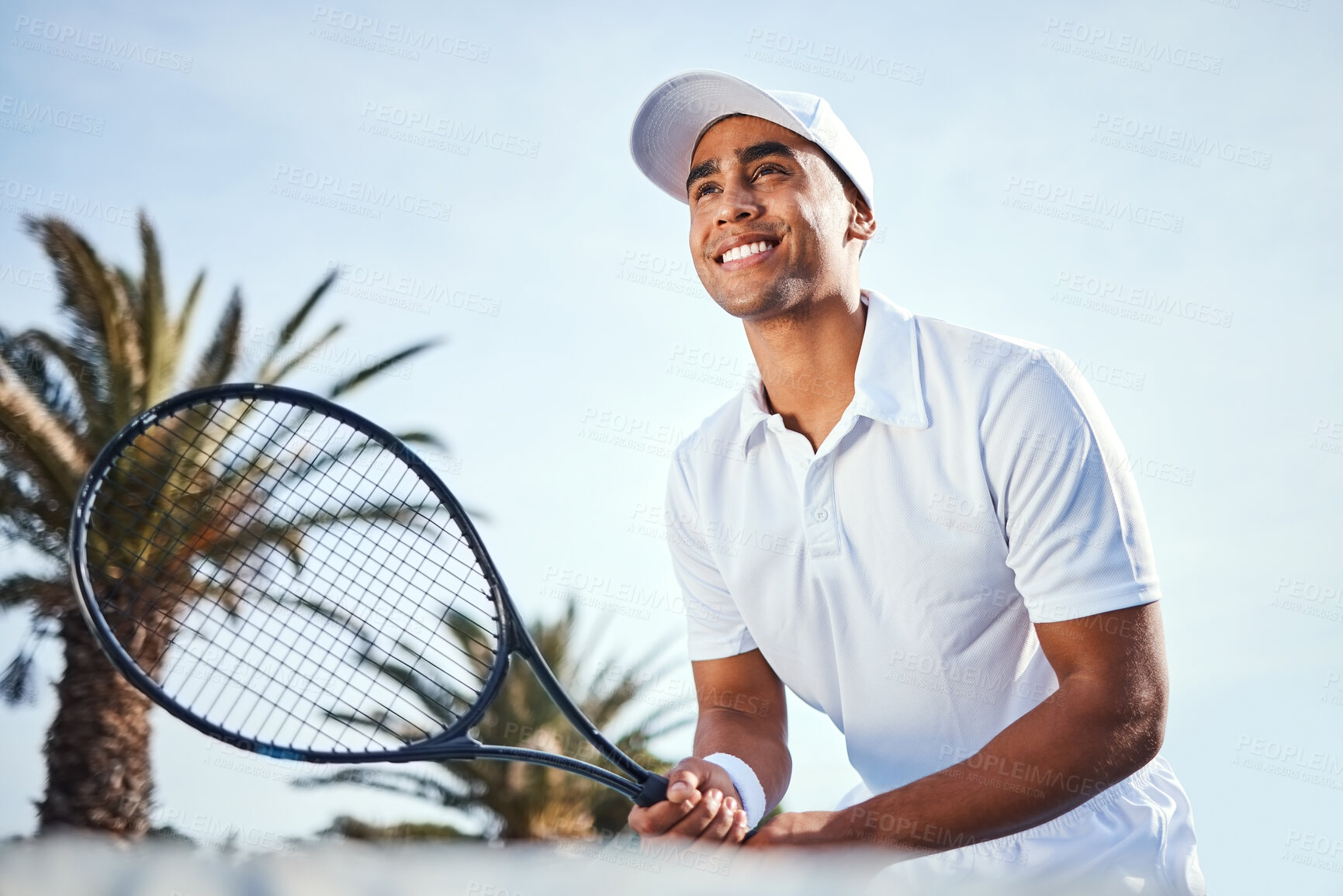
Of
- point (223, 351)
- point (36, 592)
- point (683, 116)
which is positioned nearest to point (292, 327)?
point (223, 351)

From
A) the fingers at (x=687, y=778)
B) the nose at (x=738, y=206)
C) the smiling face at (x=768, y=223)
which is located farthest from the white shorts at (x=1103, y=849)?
the nose at (x=738, y=206)

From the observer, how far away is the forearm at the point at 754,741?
2961mm

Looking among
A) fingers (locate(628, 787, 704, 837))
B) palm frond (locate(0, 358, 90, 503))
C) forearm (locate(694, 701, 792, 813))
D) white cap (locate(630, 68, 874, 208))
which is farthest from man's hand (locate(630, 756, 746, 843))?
palm frond (locate(0, 358, 90, 503))

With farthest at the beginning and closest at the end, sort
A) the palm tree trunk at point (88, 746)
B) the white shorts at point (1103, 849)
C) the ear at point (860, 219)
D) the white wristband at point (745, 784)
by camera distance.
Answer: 1. the palm tree trunk at point (88, 746)
2. the ear at point (860, 219)
3. the white wristband at point (745, 784)
4. the white shorts at point (1103, 849)

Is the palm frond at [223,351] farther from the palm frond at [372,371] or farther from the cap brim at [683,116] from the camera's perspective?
the cap brim at [683,116]

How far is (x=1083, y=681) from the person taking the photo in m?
2.39

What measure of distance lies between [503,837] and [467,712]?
1211 cm

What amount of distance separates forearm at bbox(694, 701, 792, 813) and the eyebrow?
4.83 ft

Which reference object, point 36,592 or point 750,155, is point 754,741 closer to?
point 750,155

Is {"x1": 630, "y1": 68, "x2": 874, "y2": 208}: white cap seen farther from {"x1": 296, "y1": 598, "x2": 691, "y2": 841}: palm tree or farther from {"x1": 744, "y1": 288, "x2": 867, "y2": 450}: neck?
{"x1": 296, "y1": 598, "x2": 691, "y2": 841}: palm tree

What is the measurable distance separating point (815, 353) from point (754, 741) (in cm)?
104

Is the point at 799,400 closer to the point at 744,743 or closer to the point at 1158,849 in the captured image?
the point at 744,743

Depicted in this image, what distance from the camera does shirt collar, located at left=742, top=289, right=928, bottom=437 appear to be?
9.14 ft

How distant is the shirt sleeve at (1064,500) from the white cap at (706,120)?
34.4 inches
